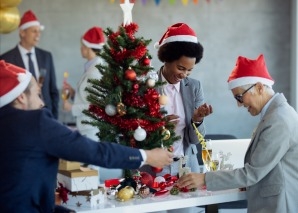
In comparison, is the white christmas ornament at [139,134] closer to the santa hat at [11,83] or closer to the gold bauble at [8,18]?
the santa hat at [11,83]

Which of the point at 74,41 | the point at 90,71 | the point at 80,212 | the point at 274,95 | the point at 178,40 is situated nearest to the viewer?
the point at 80,212

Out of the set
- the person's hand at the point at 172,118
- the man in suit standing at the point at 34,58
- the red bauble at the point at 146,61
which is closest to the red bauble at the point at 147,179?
the person's hand at the point at 172,118

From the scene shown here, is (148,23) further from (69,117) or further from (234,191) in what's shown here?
(234,191)

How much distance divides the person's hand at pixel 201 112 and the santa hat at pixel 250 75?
22cm

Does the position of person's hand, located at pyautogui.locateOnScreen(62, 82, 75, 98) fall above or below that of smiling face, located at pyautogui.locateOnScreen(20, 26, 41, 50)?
below

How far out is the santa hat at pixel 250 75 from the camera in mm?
3021

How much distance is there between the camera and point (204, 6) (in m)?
6.88

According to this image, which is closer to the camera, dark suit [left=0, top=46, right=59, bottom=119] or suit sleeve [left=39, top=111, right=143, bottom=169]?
suit sleeve [left=39, top=111, right=143, bottom=169]

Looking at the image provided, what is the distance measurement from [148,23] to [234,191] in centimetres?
385

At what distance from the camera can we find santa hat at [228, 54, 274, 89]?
302 centimetres

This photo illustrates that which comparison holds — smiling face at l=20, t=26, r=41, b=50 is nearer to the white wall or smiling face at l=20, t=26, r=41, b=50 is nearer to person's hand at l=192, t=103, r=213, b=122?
the white wall

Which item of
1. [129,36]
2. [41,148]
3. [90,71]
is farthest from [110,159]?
[90,71]

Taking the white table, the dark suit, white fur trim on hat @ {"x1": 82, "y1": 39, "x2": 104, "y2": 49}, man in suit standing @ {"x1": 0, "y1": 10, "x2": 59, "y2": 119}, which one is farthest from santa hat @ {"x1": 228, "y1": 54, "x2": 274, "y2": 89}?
the dark suit

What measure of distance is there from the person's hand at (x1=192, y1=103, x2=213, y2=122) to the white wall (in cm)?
320
